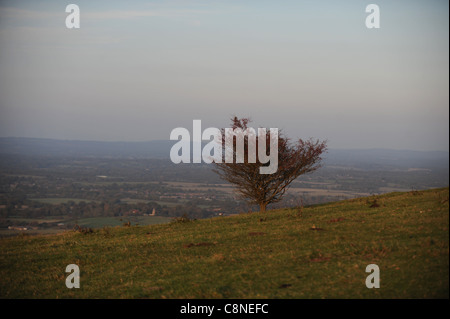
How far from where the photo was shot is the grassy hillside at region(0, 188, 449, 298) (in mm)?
10734

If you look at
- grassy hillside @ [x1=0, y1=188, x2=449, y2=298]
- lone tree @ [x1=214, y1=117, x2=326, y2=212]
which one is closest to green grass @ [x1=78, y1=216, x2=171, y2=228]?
lone tree @ [x1=214, y1=117, x2=326, y2=212]

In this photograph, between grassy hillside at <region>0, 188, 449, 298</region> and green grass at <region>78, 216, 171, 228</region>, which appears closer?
grassy hillside at <region>0, 188, 449, 298</region>

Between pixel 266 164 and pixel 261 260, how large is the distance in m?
16.5

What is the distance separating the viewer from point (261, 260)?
13445mm

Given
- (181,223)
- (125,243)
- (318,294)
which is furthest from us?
(181,223)

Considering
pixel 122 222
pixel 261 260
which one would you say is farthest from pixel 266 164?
pixel 122 222

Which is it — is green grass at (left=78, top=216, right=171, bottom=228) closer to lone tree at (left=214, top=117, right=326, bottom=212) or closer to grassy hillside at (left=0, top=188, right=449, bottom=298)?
lone tree at (left=214, top=117, right=326, bottom=212)

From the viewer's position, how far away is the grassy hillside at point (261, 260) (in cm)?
1073

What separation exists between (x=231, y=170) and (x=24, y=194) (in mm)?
81220

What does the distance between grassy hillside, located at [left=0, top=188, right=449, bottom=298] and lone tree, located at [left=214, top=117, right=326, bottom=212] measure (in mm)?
8409

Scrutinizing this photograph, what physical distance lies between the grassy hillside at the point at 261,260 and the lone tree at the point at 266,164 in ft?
27.6

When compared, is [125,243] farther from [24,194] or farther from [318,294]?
[24,194]
